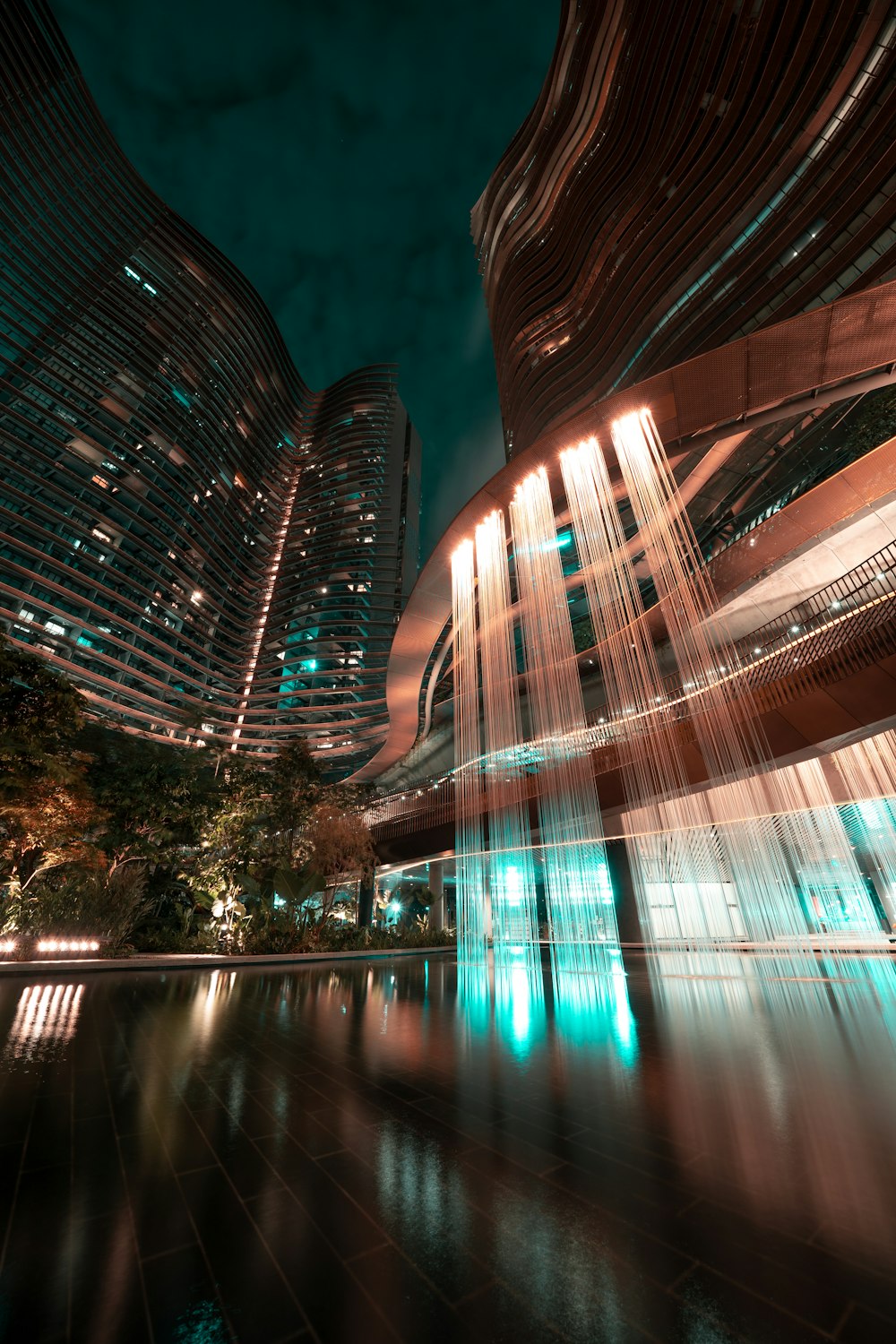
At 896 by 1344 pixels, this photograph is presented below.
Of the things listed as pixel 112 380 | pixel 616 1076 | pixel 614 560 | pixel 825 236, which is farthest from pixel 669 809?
pixel 112 380

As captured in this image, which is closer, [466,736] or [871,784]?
[871,784]

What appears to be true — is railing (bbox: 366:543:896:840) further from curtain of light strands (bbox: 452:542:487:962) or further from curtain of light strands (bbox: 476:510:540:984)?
curtain of light strands (bbox: 452:542:487:962)

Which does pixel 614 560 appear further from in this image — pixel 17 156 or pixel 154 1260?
pixel 17 156

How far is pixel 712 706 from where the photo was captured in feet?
39.1

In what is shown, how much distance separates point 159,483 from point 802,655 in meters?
73.7

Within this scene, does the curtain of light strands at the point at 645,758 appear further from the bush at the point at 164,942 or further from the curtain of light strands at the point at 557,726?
the bush at the point at 164,942

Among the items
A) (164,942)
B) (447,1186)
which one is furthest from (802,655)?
(164,942)

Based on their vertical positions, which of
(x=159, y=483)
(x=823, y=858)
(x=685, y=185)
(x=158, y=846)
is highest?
(x=159, y=483)

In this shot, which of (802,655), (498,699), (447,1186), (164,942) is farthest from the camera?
(164,942)

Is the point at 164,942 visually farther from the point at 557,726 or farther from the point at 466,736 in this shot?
the point at 557,726

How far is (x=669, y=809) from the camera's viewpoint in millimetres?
14500

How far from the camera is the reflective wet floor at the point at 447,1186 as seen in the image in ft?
5.87

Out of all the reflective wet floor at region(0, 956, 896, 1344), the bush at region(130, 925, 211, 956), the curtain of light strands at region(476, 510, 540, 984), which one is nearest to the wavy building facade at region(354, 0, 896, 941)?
the curtain of light strands at region(476, 510, 540, 984)

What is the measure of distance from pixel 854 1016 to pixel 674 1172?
5872 mm
